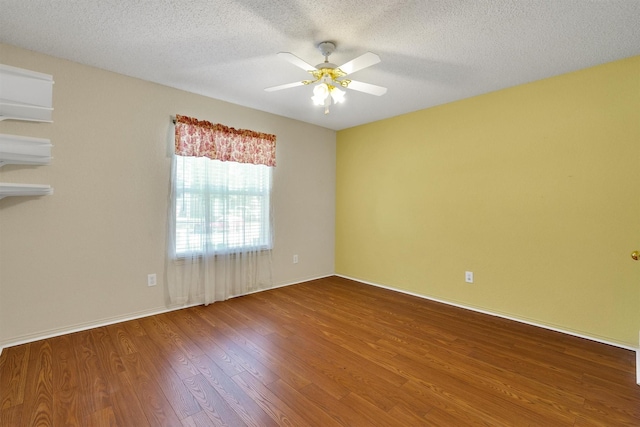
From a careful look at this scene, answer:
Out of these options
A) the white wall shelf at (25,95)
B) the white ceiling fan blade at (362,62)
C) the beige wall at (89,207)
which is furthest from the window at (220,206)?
the white ceiling fan blade at (362,62)

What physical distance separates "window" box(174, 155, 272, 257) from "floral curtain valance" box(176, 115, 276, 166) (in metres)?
0.08

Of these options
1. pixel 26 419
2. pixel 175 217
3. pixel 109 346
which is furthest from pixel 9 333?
pixel 175 217

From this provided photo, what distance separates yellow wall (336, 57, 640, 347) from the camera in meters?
2.34

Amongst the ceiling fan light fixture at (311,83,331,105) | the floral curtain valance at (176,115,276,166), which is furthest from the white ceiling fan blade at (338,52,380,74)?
the floral curtain valance at (176,115,276,166)

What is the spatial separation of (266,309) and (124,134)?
88.6 inches

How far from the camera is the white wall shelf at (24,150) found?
210cm

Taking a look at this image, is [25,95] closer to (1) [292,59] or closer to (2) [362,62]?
(1) [292,59]

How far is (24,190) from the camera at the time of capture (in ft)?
6.88

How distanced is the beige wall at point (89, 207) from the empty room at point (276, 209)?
2 centimetres

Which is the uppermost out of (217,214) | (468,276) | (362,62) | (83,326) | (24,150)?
(362,62)

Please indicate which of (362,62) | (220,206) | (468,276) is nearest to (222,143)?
(220,206)

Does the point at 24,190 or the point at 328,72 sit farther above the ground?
the point at 328,72

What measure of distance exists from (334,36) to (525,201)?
236 centimetres

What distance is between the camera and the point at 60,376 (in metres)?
1.86
